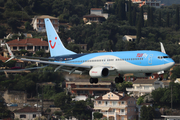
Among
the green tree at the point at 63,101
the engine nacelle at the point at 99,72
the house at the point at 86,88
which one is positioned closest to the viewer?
the engine nacelle at the point at 99,72

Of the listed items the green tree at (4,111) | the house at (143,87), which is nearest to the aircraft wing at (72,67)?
the green tree at (4,111)

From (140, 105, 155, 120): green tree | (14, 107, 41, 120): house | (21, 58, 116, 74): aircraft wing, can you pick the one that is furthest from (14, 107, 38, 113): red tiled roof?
(21, 58, 116, 74): aircraft wing

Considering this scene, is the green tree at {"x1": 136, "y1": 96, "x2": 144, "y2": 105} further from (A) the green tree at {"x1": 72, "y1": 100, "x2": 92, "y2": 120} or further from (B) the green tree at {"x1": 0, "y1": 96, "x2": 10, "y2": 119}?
(B) the green tree at {"x1": 0, "y1": 96, "x2": 10, "y2": 119}

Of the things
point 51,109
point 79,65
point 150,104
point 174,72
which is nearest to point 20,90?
point 51,109

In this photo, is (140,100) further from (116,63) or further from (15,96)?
(116,63)

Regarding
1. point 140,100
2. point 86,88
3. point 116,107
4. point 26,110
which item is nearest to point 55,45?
point 26,110

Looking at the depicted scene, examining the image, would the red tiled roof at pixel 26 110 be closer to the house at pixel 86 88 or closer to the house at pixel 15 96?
the house at pixel 15 96

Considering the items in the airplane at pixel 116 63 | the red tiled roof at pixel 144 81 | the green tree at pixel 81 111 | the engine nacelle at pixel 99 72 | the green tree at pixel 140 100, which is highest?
the airplane at pixel 116 63

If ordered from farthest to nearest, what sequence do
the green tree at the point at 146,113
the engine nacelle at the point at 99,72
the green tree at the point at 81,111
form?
the green tree at the point at 81,111 < the green tree at the point at 146,113 < the engine nacelle at the point at 99,72
